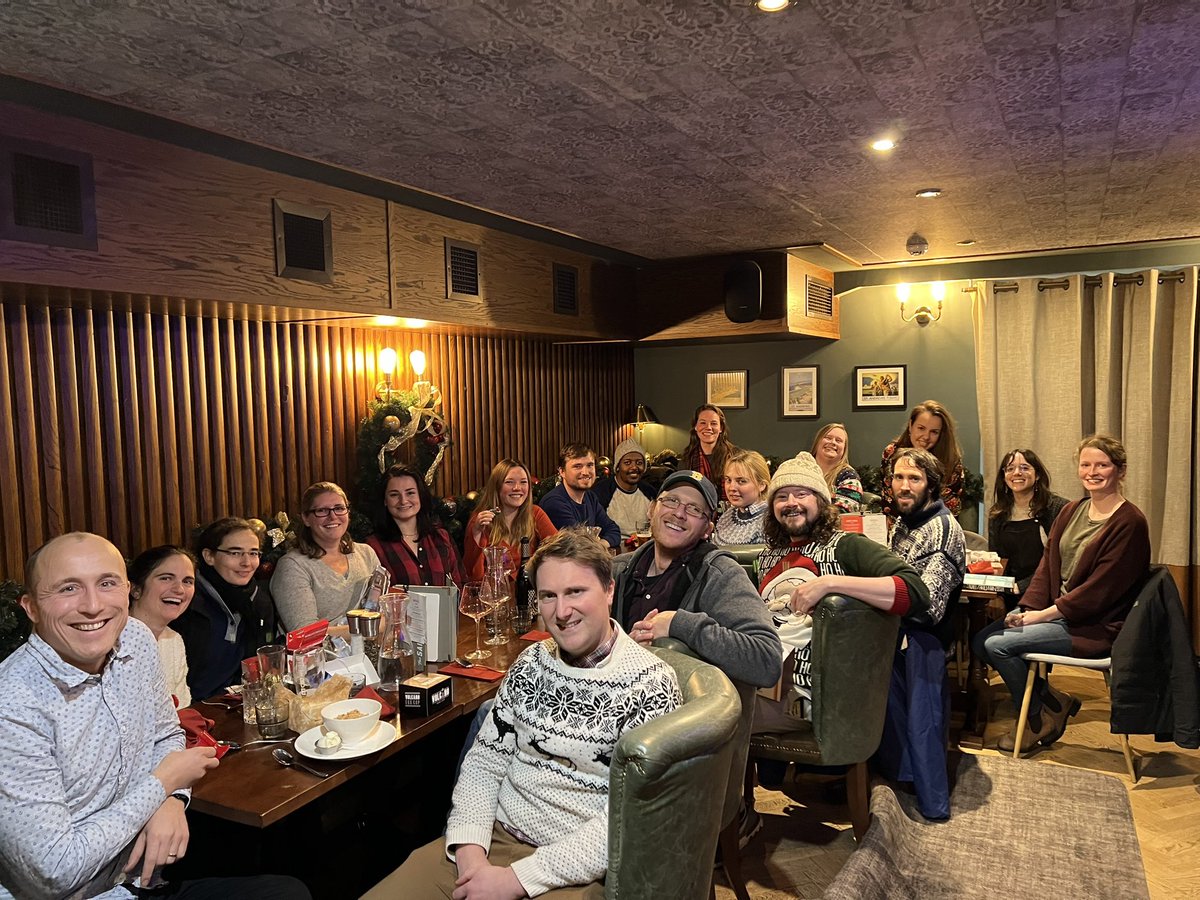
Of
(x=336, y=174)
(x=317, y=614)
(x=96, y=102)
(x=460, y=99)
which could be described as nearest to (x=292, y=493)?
(x=317, y=614)

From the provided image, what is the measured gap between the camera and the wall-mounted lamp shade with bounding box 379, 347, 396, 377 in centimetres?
445

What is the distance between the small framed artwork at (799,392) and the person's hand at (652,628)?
4855mm

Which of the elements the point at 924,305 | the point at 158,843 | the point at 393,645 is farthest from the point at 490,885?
the point at 924,305

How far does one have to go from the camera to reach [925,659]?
331cm

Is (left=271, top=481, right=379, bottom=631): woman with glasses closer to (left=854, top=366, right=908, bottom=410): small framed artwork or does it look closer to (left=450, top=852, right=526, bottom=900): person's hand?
(left=450, top=852, right=526, bottom=900): person's hand

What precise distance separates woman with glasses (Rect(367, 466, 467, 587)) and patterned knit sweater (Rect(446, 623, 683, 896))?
182 cm

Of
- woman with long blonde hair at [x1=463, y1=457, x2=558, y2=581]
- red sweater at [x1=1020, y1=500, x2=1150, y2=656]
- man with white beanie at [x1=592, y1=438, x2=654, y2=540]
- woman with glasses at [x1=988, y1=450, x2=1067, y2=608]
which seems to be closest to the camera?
red sweater at [x1=1020, y1=500, x2=1150, y2=656]

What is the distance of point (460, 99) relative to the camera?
8.20 feet

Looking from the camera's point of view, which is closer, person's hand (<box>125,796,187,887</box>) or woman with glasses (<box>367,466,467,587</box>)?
person's hand (<box>125,796,187,887</box>)

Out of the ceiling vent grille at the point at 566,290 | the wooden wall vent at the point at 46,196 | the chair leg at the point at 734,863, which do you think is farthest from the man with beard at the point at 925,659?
the wooden wall vent at the point at 46,196

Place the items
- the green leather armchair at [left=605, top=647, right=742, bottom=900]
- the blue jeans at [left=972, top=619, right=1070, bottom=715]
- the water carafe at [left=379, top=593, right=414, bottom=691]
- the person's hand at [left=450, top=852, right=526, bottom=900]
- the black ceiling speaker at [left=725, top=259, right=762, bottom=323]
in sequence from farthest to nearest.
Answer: the black ceiling speaker at [left=725, top=259, right=762, bottom=323], the blue jeans at [left=972, top=619, right=1070, bottom=715], the water carafe at [left=379, top=593, right=414, bottom=691], the person's hand at [left=450, top=852, right=526, bottom=900], the green leather armchair at [left=605, top=647, right=742, bottom=900]

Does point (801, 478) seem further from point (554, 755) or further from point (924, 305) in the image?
point (924, 305)

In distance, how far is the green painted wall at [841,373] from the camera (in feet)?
21.1


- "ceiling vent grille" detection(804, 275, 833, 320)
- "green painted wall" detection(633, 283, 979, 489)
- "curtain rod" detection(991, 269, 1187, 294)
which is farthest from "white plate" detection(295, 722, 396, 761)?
"curtain rod" detection(991, 269, 1187, 294)
